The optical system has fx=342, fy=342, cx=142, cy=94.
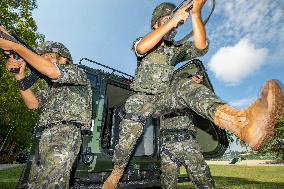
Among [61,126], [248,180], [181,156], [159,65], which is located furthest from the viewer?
[248,180]

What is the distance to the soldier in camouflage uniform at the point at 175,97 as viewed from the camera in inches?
107

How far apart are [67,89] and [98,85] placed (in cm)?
142

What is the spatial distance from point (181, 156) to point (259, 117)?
1.76 metres

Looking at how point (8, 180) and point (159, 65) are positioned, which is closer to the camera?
point (159, 65)

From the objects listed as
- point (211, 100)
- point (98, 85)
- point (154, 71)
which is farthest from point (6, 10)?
point (211, 100)

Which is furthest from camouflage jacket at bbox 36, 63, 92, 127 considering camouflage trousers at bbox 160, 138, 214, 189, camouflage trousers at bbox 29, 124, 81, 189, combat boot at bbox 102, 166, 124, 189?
camouflage trousers at bbox 160, 138, 214, 189

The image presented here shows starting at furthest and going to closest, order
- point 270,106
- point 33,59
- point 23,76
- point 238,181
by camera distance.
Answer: point 238,181, point 23,76, point 33,59, point 270,106

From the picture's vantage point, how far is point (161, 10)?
14.1 ft

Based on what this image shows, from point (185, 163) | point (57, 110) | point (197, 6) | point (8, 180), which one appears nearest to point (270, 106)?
point (197, 6)

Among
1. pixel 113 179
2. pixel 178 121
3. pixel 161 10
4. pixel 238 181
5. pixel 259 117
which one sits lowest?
pixel 113 179

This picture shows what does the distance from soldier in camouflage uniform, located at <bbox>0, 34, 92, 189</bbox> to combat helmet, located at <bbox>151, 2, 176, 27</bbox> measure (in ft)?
3.93

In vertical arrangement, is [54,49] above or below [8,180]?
above

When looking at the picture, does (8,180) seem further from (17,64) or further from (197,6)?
(197,6)

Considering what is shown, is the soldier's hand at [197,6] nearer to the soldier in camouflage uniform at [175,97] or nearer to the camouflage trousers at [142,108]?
the soldier in camouflage uniform at [175,97]
